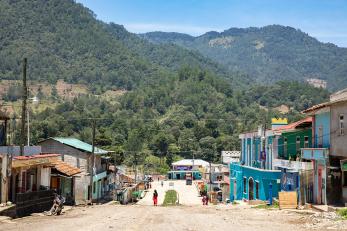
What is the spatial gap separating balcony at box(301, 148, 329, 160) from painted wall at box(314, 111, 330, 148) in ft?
2.34

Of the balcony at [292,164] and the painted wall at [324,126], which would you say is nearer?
the painted wall at [324,126]

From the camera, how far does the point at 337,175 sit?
35875 millimetres

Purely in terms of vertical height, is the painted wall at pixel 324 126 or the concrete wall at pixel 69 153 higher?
the painted wall at pixel 324 126

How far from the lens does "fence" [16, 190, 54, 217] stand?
30.8m

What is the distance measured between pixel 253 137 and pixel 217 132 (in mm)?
138794

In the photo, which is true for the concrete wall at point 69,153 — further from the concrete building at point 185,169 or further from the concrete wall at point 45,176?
the concrete building at point 185,169

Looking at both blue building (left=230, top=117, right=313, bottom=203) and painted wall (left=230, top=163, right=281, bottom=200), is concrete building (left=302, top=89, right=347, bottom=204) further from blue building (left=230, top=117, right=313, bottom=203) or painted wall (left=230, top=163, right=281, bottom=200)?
painted wall (left=230, top=163, right=281, bottom=200)

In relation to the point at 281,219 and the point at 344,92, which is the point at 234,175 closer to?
the point at 344,92

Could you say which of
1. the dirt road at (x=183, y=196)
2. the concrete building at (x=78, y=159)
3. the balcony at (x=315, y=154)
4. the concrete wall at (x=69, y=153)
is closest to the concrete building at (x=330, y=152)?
the balcony at (x=315, y=154)

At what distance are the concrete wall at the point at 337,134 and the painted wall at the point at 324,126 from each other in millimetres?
975

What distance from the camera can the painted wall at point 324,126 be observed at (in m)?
37.2

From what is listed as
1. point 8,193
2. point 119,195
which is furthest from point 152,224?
point 119,195

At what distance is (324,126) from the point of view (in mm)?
38062

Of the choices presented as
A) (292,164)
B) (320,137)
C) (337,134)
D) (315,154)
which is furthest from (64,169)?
(337,134)
